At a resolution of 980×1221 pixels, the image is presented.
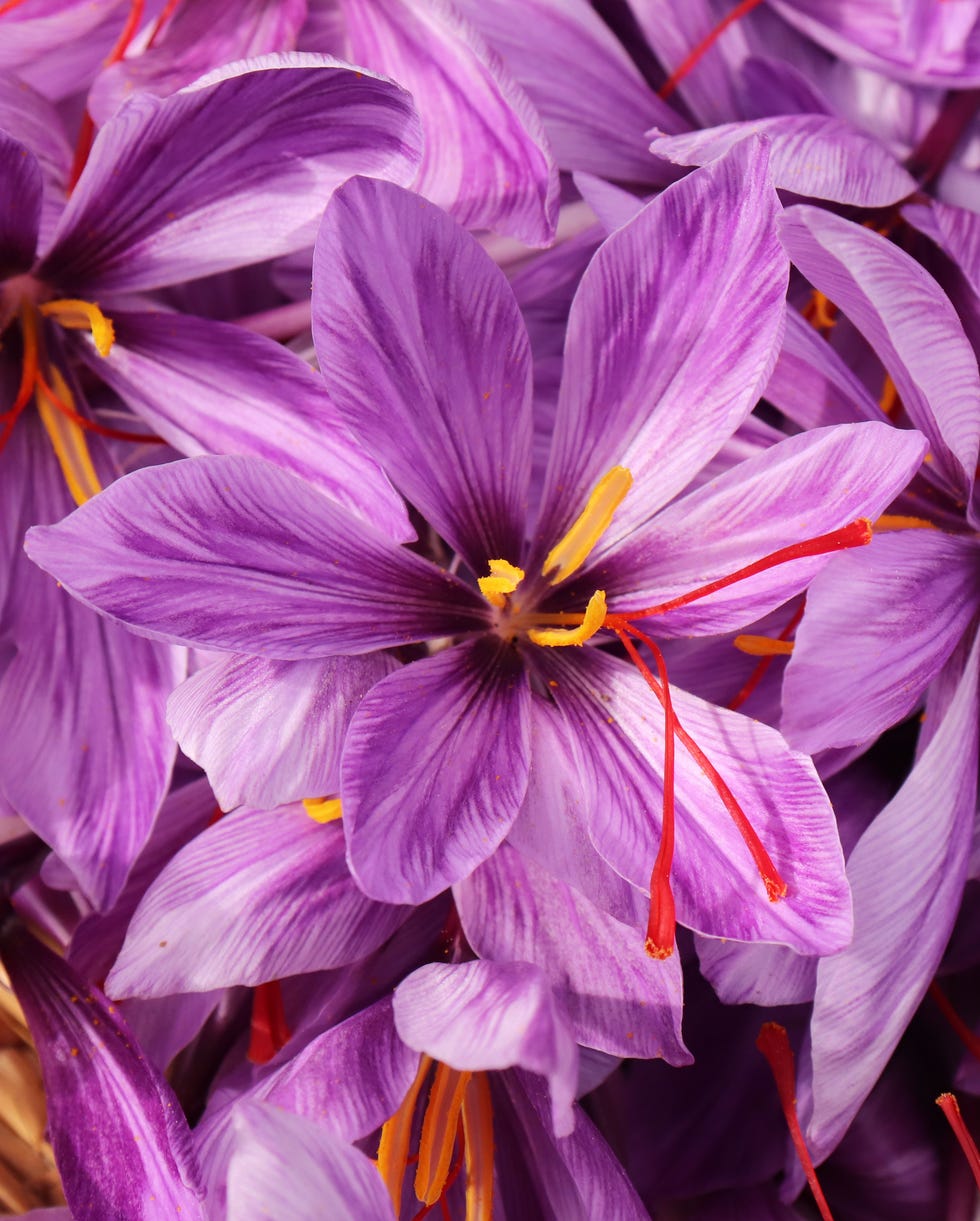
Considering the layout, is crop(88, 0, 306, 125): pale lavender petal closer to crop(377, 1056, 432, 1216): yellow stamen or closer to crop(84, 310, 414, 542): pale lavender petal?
crop(84, 310, 414, 542): pale lavender petal

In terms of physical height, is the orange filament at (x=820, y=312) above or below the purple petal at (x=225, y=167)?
below

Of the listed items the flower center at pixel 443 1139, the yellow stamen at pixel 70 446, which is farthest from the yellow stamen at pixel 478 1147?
the yellow stamen at pixel 70 446

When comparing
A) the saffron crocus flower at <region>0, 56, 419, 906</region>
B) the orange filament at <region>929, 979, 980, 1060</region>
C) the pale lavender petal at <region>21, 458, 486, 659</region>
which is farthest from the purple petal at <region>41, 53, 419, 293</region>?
the orange filament at <region>929, 979, 980, 1060</region>

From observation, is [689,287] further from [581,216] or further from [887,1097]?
[887,1097]

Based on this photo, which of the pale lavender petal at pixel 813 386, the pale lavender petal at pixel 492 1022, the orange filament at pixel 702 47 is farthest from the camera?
the orange filament at pixel 702 47

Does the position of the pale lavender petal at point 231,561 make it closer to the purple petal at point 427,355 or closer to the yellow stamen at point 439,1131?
the purple petal at point 427,355

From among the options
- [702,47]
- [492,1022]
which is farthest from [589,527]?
[702,47]

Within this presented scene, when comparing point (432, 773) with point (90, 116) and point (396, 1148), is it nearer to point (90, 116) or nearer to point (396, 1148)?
point (396, 1148)
